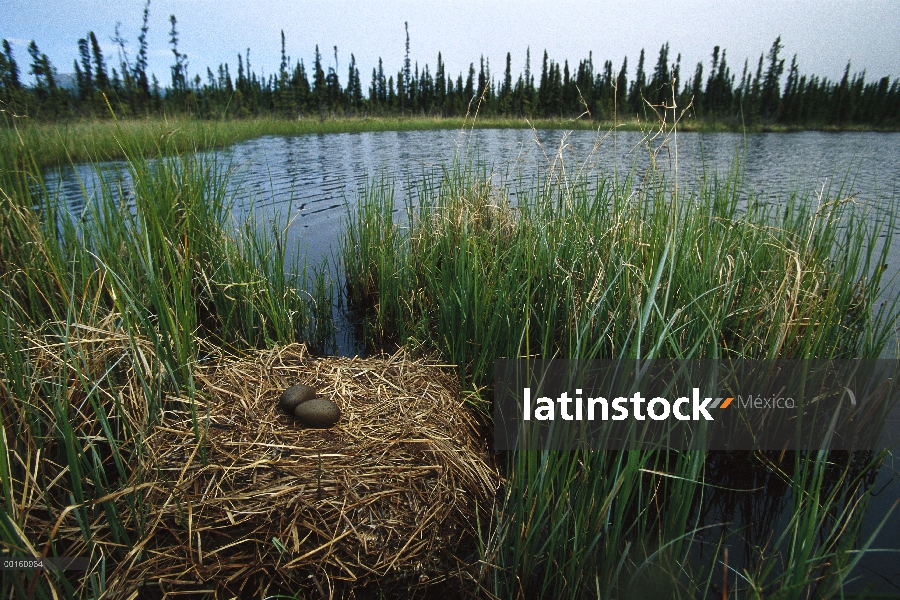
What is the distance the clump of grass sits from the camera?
4.91 ft

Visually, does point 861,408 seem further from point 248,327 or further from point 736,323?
point 248,327

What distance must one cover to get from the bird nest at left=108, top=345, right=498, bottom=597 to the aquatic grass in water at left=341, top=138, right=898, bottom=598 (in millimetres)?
209

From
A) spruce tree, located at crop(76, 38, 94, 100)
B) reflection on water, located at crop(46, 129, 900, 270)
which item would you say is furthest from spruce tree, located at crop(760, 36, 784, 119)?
spruce tree, located at crop(76, 38, 94, 100)

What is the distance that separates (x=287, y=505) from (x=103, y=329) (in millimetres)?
1197

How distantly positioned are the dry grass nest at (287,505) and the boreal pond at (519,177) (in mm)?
1386

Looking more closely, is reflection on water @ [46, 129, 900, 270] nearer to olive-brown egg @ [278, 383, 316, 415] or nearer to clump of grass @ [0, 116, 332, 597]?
clump of grass @ [0, 116, 332, 597]

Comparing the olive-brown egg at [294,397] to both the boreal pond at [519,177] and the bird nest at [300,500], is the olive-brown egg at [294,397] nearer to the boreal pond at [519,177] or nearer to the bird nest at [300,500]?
the bird nest at [300,500]

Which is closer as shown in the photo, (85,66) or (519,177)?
(519,177)

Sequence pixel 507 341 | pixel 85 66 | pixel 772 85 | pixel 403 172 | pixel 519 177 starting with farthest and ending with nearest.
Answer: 1. pixel 772 85
2. pixel 85 66
3. pixel 403 172
4. pixel 519 177
5. pixel 507 341

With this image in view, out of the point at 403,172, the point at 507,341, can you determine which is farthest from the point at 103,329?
the point at 403,172

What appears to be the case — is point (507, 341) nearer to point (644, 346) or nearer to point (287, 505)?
point (644, 346)

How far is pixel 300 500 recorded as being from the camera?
1692mm

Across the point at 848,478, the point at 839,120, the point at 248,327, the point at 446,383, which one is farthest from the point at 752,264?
the point at 839,120

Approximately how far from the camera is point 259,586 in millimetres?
1614
